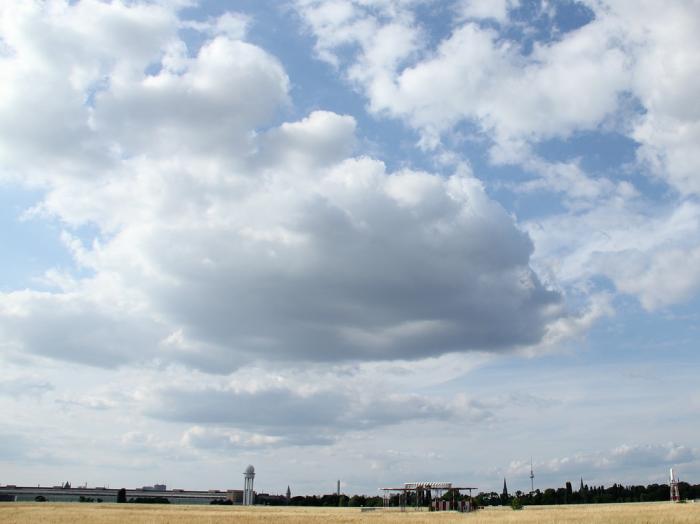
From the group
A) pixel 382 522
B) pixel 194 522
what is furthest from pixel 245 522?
pixel 382 522

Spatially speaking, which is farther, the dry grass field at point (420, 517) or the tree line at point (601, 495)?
the tree line at point (601, 495)

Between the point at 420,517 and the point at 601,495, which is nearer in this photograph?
the point at 420,517

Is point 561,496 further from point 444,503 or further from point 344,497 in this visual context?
point 444,503

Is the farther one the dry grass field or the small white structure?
the small white structure

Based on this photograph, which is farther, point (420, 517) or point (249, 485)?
point (249, 485)

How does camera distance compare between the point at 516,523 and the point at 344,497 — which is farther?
the point at 344,497

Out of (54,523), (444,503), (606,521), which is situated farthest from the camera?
(444,503)

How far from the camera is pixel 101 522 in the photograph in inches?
2515

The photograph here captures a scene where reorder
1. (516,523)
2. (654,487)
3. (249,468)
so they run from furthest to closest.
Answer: (654,487), (249,468), (516,523)

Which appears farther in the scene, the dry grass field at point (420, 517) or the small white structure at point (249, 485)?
the small white structure at point (249, 485)

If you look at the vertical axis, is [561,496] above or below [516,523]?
below

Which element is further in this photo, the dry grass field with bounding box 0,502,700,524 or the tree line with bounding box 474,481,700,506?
the tree line with bounding box 474,481,700,506

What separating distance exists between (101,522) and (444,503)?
2260 inches

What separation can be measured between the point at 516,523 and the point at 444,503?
177ft
